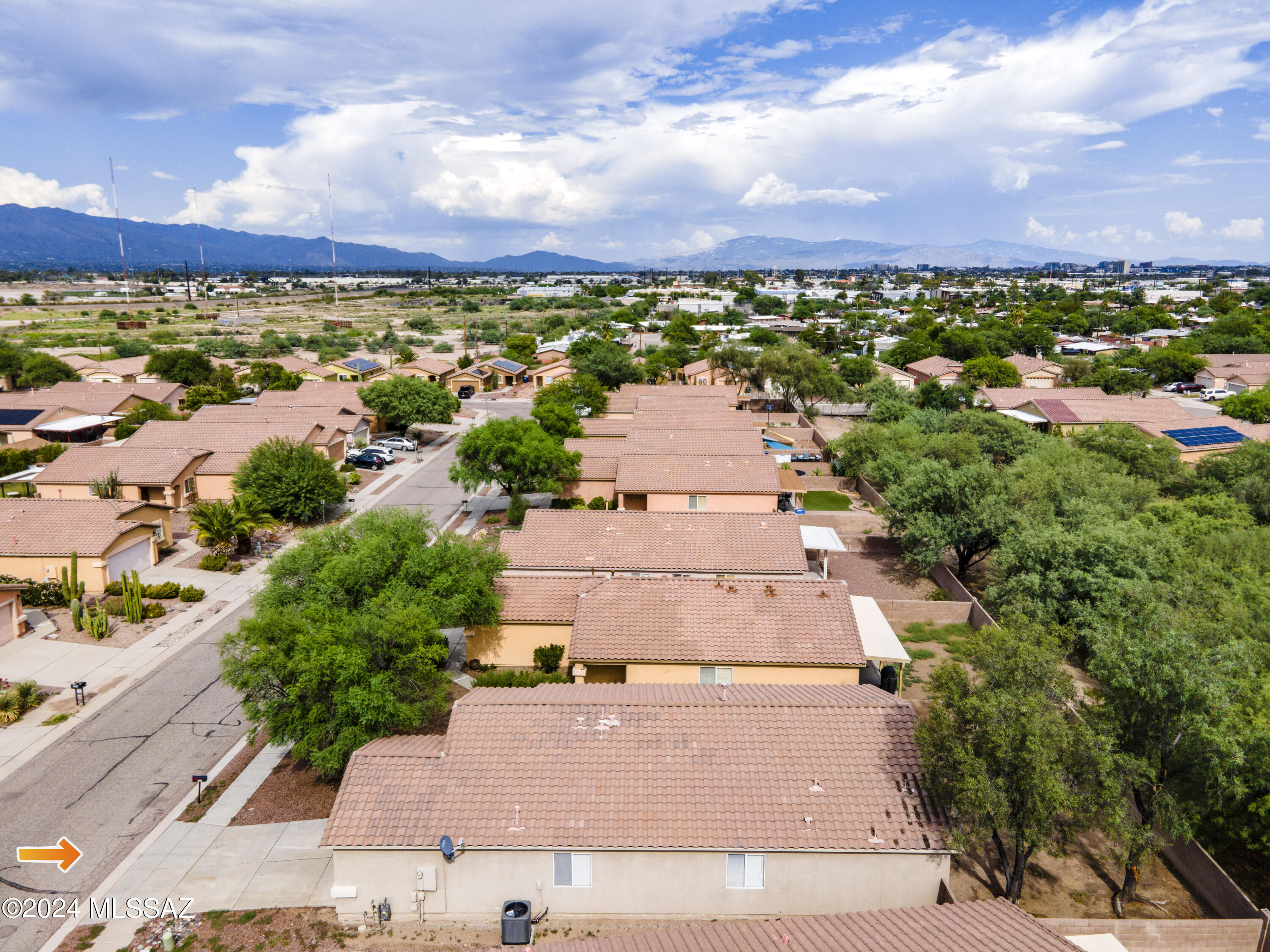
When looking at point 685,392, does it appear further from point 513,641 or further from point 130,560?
point 130,560

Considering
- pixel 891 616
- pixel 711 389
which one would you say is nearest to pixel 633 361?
pixel 711 389

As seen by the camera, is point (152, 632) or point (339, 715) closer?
point (339, 715)

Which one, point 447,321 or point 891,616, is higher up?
point 447,321

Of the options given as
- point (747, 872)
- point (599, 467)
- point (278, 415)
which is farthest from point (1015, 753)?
point (278, 415)

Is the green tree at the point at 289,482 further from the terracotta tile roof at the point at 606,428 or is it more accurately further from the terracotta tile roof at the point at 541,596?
the terracotta tile roof at the point at 541,596

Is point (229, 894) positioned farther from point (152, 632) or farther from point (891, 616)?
point (891, 616)

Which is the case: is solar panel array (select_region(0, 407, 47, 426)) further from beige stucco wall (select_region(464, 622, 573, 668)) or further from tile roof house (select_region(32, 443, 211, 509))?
beige stucco wall (select_region(464, 622, 573, 668))

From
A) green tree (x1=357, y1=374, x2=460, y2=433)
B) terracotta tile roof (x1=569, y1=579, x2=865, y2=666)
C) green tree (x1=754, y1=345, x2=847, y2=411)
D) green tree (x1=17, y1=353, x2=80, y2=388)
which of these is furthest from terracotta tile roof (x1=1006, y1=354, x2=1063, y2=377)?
green tree (x1=17, y1=353, x2=80, y2=388)
